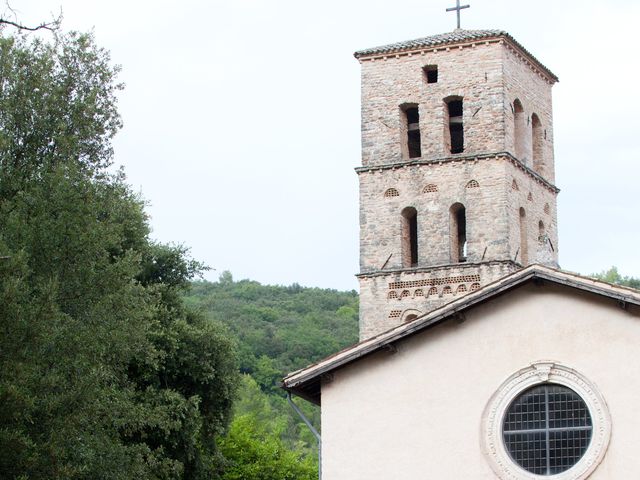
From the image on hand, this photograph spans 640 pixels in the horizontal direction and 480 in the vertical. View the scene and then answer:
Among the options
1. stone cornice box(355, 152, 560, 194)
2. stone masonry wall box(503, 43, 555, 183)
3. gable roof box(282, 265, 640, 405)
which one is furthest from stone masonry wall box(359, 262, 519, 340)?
gable roof box(282, 265, 640, 405)

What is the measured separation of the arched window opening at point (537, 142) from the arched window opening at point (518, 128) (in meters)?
1.21

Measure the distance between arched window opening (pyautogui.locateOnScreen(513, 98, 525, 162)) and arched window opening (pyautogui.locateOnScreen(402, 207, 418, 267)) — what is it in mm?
3707

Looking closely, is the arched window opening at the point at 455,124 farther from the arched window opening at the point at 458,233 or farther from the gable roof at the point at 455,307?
the gable roof at the point at 455,307

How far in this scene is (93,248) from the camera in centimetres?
2745

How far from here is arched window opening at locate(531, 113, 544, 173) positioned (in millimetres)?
48875

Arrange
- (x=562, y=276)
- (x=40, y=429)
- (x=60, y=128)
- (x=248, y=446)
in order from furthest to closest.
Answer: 1. (x=248, y=446)
2. (x=60, y=128)
3. (x=40, y=429)
4. (x=562, y=276)

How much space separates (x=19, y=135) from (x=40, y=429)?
6032mm

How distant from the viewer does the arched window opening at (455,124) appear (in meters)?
46.8

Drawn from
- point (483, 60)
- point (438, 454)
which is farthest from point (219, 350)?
point (438, 454)

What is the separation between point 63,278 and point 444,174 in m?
20.0

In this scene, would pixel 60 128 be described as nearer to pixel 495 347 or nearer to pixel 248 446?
pixel 495 347

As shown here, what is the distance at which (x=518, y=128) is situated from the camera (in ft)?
156

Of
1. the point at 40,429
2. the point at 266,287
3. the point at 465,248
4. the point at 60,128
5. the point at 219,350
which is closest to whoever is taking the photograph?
the point at 40,429

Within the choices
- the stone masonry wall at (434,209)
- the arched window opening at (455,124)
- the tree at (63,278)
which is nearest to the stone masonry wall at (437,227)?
the stone masonry wall at (434,209)
